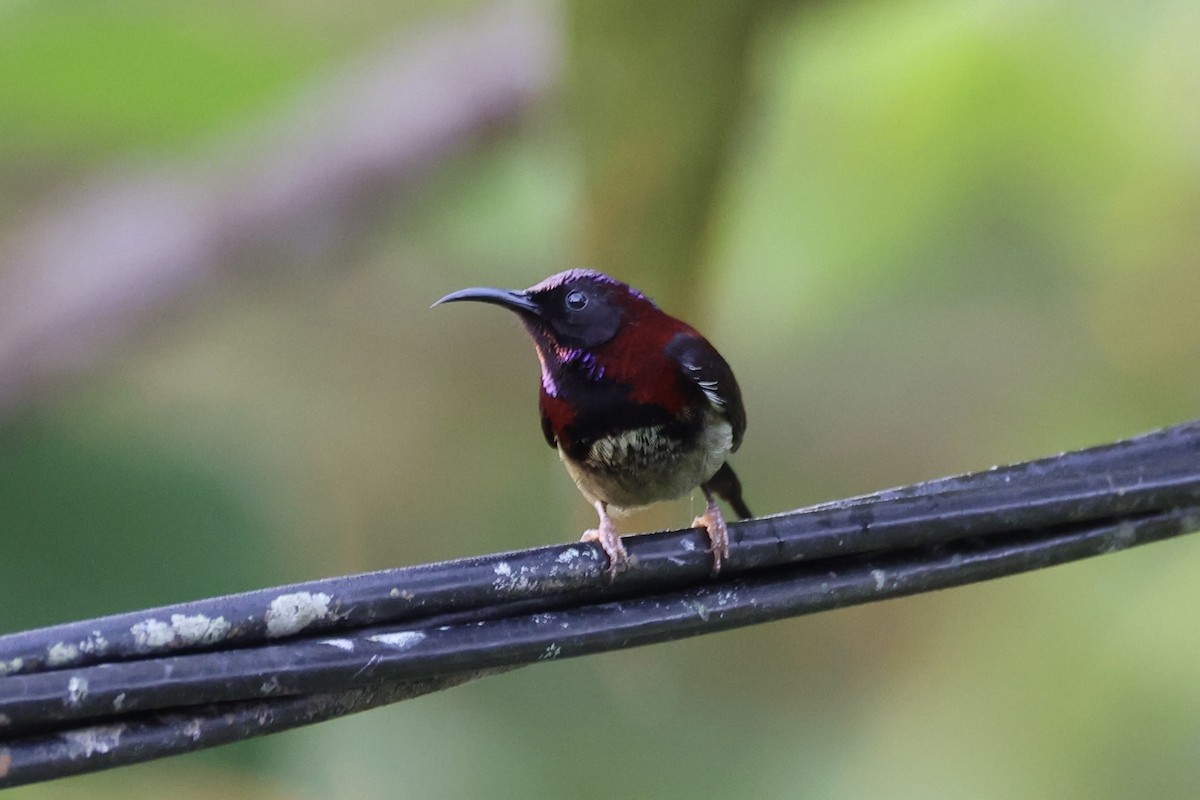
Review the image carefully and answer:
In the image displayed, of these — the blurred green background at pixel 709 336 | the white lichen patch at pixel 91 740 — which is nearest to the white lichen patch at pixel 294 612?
the white lichen patch at pixel 91 740

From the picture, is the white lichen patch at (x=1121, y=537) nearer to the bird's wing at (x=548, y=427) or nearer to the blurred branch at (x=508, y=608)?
the blurred branch at (x=508, y=608)

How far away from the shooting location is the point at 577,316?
1.92 m

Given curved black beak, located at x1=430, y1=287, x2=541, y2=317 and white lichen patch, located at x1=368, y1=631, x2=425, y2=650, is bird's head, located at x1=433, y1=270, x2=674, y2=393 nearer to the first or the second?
curved black beak, located at x1=430, y1=287, x2=541, y2=317

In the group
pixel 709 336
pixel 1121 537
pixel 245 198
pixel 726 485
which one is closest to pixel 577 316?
pixel 726 485

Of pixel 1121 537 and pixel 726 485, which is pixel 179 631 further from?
pixel 726 485

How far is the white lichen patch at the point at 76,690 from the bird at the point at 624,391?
95 centimetres

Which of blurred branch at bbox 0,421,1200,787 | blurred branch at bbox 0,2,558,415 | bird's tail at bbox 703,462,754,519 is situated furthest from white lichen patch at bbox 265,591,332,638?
blurred branch at bbox 0,2,558,415

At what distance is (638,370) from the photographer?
185cm

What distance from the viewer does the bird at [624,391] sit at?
1.85 meters

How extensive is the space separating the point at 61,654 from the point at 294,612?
0.64ft

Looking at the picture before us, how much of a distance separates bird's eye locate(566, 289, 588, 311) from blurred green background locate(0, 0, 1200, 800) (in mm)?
1477

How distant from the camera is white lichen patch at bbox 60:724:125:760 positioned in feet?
3.24

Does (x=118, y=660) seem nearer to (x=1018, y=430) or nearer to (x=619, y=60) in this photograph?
(x=619, y=60)

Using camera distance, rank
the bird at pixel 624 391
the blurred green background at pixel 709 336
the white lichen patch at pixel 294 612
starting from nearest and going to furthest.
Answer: the white lichen patch at pixel 294 612 < the bird at pixel 624 391 < the blurred green background at pixel 709 336
